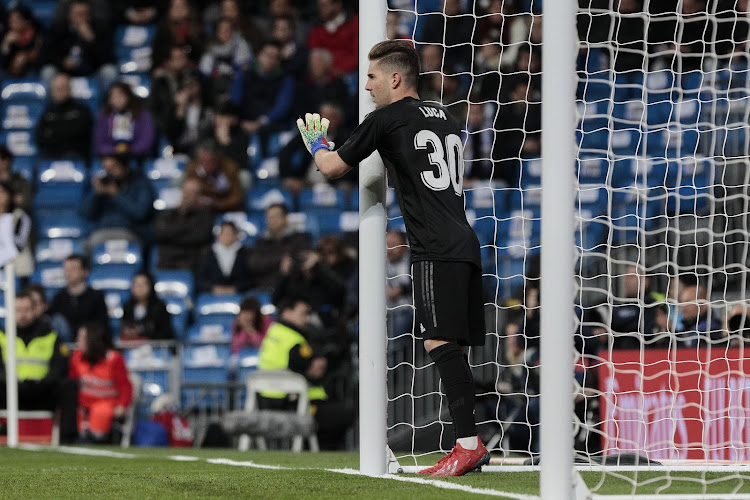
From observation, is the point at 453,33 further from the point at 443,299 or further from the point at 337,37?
the point at 443,299

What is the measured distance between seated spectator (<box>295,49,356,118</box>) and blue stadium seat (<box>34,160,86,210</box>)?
2.55 m

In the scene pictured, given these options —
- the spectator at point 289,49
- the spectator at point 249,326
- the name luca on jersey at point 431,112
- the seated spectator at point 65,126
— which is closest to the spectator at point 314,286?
the spectator at point 249,326

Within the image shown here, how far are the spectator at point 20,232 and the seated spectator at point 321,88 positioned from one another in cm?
324

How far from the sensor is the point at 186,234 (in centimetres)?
1201

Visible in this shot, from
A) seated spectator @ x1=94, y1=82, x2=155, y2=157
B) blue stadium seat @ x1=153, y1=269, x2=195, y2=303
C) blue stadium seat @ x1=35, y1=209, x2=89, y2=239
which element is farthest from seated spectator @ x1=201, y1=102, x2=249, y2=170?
blue stadium seat @ x1=35, y1=209, x2=89, y2=239

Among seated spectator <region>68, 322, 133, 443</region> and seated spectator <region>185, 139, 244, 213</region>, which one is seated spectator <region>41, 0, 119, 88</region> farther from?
seated spectator <region>68, 322, 133, 443</region>

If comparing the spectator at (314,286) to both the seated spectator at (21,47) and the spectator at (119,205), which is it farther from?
the seated spectator at (21,47)

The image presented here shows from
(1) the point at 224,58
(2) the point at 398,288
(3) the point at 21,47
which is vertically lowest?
(2) the point at 398,288

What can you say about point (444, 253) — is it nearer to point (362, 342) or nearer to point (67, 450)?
point (362, 342)

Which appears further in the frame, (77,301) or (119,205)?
(119,205)

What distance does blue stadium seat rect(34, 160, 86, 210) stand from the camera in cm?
1287

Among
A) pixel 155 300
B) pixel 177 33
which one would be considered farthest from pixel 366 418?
pixel 177 33

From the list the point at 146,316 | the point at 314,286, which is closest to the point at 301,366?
the point at 314,286

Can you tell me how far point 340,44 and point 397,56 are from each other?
9001 mm
